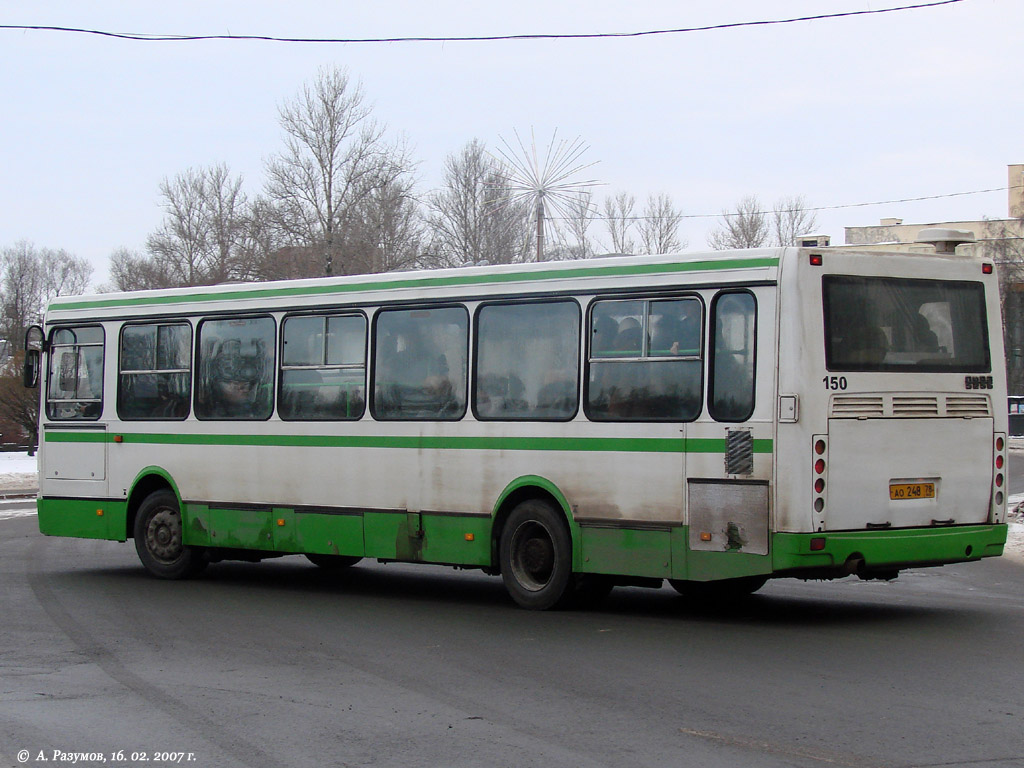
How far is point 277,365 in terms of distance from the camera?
1424 cm

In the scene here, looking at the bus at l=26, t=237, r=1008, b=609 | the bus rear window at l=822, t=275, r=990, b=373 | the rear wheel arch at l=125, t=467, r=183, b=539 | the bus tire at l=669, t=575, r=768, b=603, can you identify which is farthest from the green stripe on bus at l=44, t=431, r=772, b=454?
the bus tire at l=669, t=575, r=768, b=603

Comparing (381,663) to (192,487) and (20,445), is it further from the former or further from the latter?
(20,445)

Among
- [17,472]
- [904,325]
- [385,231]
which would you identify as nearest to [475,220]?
[385,231]

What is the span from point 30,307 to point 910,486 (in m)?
105

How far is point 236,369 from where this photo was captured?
1466 cm

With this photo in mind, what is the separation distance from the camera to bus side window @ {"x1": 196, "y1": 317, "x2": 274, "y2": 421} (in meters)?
14.4

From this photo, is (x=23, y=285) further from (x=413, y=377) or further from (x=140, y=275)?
(x=413, y=377)

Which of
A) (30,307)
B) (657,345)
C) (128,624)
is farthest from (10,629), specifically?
(30,307)

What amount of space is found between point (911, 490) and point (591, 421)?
2.69m

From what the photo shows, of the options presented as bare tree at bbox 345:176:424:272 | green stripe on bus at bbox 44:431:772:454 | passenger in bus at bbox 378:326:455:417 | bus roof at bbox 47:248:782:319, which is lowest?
green stripe on bus at bbox 44:431:772:454

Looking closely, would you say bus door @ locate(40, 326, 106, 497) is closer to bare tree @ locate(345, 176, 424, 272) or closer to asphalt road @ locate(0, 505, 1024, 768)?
asphalt road @ locate(0, 505, 1024, 768)

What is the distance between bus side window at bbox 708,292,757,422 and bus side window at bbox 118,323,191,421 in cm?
658

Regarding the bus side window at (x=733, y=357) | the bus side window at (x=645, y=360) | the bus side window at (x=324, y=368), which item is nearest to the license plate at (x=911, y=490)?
the bus side window at (x=733, y=357)

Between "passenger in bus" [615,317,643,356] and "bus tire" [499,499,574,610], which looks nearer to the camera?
"passenger in bus" [615,317,643,356]
